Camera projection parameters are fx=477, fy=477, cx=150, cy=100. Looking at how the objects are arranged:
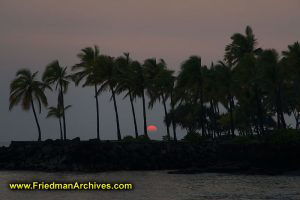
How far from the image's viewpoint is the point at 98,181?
4631cm

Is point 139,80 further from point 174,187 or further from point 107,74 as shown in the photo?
point 174,187

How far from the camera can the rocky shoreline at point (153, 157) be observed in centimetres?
5566

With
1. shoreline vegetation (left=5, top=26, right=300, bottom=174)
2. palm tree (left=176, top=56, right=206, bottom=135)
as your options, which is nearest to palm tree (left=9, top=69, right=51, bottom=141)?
shoreline vegetation (left=5, top=26, right=300, bottom=174)

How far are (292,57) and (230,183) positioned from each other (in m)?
24.6

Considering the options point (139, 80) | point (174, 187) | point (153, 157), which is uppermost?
point (139, 80)

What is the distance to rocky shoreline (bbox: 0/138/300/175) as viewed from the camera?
5566 centimetres

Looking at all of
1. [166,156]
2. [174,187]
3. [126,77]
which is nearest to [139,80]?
[126,77]

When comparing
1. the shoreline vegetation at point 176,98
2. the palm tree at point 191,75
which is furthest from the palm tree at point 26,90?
the palm tree at point 191,75

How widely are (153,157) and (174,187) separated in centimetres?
1927

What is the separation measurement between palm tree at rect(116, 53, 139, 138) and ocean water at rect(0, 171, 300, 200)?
56.3 feet

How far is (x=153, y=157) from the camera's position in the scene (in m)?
61.6

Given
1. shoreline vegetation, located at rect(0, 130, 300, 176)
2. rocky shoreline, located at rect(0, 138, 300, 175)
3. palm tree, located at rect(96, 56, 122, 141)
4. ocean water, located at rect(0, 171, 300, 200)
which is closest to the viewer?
ocean water, located at rect(0, 171, 300, 200)

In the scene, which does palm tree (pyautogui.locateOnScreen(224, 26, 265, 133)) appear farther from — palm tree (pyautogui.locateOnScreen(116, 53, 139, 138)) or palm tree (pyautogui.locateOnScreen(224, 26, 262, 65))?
palm tree (pyautogui.locateOnScreen(116, 53, 139, 138))

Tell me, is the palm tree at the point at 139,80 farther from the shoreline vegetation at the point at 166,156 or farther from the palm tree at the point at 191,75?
the shoreline vegetation at the point at 166,156
